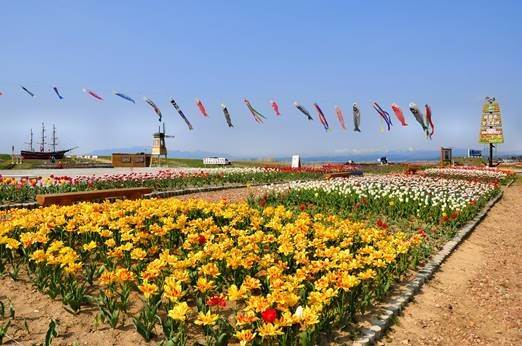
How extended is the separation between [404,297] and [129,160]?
33298mm

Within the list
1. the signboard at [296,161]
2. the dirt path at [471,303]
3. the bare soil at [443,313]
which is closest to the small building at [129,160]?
the signboard at [296,161]

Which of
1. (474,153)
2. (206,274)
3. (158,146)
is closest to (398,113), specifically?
(158,146)

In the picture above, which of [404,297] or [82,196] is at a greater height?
[82,196]

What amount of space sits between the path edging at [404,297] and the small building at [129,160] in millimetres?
30322

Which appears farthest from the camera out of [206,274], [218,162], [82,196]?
[218,162]

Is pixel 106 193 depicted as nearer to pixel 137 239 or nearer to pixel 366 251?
pixel 137 239

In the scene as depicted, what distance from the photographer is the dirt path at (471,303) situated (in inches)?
201

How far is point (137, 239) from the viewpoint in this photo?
6020mm

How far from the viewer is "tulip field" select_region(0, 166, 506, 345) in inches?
162

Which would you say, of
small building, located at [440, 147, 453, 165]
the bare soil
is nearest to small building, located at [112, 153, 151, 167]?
small building, located at [440, 147, 453, 165]

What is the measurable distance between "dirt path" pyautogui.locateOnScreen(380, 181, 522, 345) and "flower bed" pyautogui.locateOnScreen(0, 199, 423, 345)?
545 millimetres

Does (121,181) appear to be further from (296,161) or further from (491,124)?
(491,124)

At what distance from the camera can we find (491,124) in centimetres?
4369

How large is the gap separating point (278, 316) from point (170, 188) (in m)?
13.6
